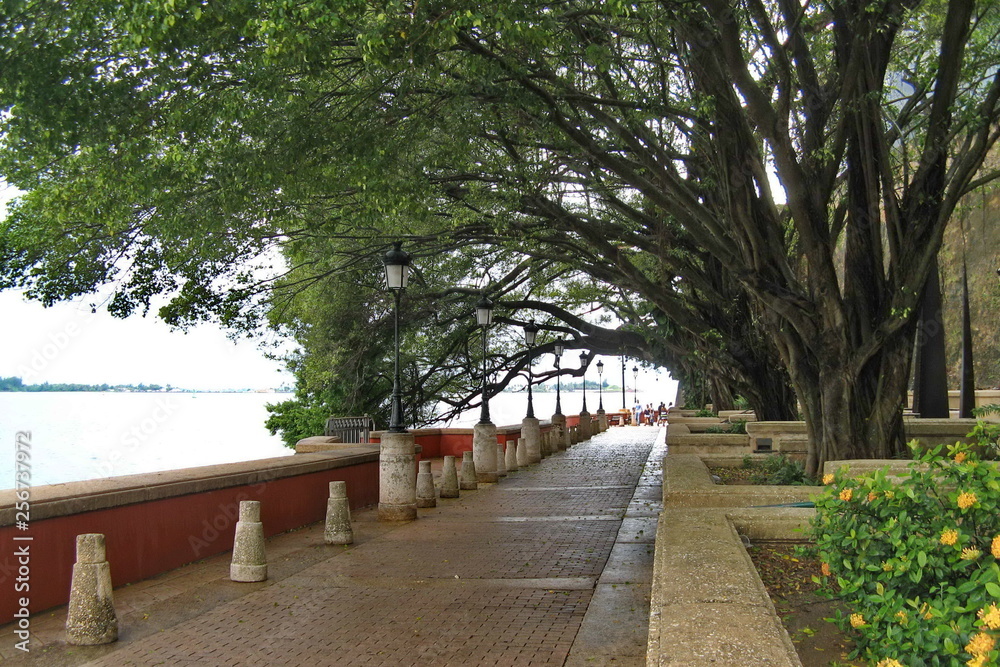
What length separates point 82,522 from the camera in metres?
7.84

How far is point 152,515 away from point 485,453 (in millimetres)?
10049

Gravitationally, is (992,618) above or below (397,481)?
above

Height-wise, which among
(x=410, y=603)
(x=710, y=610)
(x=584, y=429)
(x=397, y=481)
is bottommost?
(x=584, y=429)

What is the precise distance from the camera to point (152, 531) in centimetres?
880

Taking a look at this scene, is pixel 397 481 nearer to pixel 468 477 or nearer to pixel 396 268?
pixel 396 268

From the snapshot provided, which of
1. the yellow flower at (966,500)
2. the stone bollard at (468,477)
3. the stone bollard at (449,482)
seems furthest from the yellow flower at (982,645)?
the stone bollard at (468,477)

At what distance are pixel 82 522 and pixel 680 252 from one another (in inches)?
525

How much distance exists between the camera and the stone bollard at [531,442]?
23.2 m

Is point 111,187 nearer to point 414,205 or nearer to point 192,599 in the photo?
point 414,205

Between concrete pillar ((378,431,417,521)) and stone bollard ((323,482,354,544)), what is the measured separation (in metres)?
2.04

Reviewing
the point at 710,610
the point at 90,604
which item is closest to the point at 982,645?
the point at 710,610

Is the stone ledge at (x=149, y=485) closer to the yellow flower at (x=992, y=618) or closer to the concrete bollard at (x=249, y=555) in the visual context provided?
the concrete bollard at (x=249, y=555)

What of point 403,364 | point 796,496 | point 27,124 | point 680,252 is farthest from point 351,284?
point 796,496

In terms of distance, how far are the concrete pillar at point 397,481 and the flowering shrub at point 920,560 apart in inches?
331
